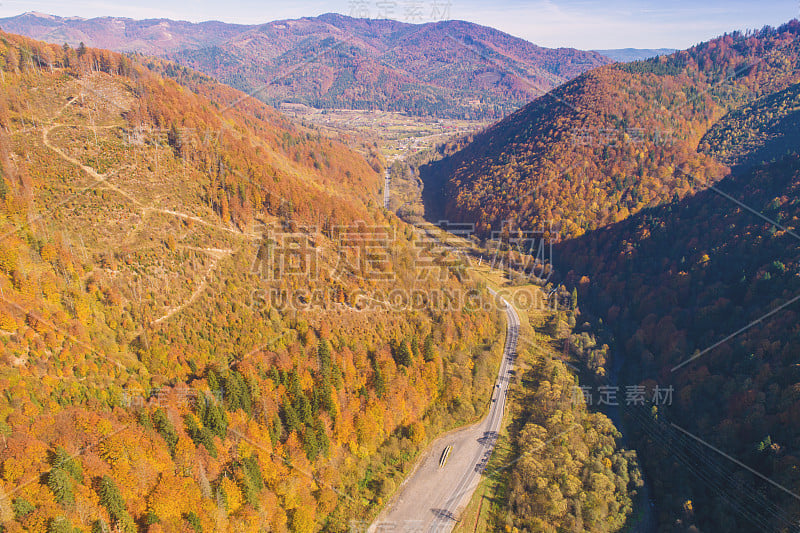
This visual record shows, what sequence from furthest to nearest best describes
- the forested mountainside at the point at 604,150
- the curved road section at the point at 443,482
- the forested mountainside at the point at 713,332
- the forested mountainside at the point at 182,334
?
the forested mountainside at the point at 604,150 → the curved road section at the point at 443,482 → the forested mountainside at the point at 713,332 → the forested mountainside at the point at 182,334

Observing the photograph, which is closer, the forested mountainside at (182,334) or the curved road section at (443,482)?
the forested mountainside at (182,334)

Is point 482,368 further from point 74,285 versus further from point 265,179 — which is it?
point 74,285

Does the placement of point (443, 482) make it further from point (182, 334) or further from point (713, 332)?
point (713, 332)

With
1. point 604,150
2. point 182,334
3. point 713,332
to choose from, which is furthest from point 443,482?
point 604,150

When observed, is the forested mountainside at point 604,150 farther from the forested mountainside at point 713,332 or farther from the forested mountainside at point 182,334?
the forested mountainside at point 182,334

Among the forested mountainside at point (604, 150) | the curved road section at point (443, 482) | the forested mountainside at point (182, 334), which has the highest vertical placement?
the forested mountainside at point (604, 150)

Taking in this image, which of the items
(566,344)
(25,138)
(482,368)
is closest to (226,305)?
(25,138)

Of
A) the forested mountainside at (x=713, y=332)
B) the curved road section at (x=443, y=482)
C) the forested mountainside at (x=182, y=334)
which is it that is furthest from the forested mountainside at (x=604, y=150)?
the curved road section at (x=443, y=482)
